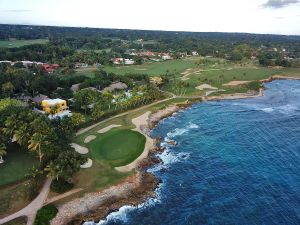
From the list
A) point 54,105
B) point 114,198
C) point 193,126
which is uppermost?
point 54,105

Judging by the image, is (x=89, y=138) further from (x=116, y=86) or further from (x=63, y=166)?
(x=116, y=86)

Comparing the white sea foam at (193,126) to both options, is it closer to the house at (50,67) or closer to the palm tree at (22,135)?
the palm tree at (22,135)

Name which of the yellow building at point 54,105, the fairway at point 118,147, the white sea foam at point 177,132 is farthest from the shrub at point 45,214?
the yellow building at point 54,105

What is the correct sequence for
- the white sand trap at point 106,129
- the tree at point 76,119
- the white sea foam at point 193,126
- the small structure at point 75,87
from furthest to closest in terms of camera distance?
1. the small structure at point 75,87
2. the white sea foam at point 193,126
3. the white sand trap at point 106,129
4. the tree at point 76,119

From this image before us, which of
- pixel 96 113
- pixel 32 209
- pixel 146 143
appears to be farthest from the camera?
pixel 96 113

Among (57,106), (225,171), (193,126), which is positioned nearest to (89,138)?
(57,106)

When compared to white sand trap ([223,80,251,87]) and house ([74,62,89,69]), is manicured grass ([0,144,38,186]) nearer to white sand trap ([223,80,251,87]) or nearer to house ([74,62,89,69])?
white sand trap ([223,80,251,87])

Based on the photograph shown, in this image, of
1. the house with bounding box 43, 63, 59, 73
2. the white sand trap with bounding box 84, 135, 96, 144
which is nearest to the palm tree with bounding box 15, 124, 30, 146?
the white sand trap with bounding box 84, 135, 96, 144

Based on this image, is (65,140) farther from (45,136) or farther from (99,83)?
(99,83)
